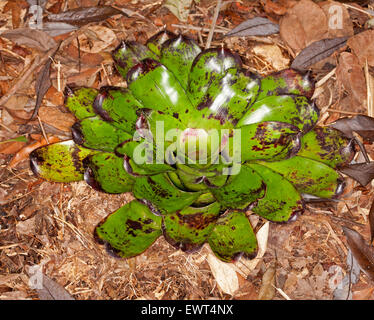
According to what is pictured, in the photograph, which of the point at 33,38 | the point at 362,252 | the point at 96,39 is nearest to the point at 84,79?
the point at 96,39

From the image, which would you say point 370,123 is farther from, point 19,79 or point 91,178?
point 19,79

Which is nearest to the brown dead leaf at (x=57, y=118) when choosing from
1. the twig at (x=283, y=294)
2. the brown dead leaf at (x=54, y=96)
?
the brown dead leaf at (x=54, y=96)

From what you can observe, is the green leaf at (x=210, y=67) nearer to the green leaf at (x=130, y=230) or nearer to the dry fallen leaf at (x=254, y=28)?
the green leaf at (x=130, y=230)

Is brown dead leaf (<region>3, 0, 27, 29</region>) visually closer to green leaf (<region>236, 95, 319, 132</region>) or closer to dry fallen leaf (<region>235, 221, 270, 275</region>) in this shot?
green leaf (<region>236, 95, 319, 132</region>)

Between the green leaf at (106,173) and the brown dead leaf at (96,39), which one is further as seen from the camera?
the brown dead leaf at (96,39)

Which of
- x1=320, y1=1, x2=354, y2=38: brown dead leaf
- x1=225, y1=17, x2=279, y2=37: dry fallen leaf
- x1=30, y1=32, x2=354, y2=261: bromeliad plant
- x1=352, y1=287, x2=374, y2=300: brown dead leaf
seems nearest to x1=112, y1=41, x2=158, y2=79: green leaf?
x1=30, y1=32, x2=354, y2=261: bromeliad plant

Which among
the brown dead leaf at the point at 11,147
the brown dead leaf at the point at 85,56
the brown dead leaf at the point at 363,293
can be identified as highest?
the brown dead leaf at the point at 85,56
